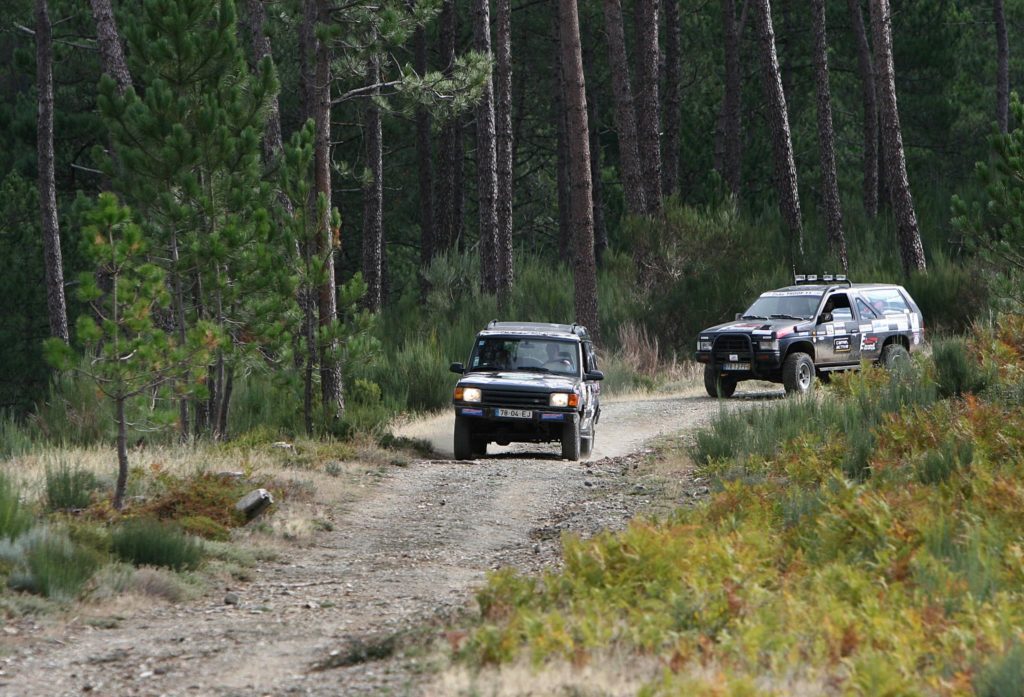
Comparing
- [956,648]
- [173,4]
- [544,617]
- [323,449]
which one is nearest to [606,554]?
[544,617]

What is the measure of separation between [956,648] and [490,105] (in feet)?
80.2

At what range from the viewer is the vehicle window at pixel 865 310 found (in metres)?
24.0

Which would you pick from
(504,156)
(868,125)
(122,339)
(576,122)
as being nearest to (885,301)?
(576,122)

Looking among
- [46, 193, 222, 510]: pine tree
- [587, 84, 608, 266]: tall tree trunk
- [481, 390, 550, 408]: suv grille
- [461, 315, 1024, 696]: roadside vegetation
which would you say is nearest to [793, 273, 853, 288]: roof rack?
[481, 390, 550, 408]: suv grille

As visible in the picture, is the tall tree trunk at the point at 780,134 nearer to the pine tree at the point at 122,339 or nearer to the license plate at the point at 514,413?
the license plate at the point at 514,413

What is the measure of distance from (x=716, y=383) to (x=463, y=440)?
23.7ft

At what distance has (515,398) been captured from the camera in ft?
55.7

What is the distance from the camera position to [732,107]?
3972 centimetres

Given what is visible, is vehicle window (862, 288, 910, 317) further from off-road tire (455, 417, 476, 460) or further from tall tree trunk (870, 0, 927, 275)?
off-road tire (455, 417, 476, 460)

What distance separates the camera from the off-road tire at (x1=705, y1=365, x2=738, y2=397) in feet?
77.0

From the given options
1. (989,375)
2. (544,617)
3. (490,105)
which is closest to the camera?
(544,617)

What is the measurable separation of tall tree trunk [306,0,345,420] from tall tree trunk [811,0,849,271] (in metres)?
15.8

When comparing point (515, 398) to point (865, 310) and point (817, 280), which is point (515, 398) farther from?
point (817, 280)

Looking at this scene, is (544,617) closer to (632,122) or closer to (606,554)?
(606,554)
